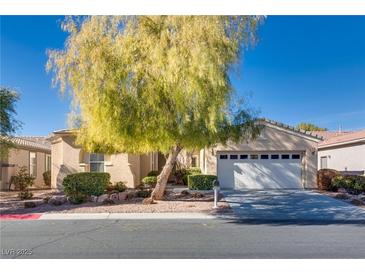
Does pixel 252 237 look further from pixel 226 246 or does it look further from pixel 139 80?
pixel 139 80

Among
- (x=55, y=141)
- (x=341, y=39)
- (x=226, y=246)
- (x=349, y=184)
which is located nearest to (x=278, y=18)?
(x=341, y=39)

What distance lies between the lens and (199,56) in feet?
34.9

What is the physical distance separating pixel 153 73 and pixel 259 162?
37.2ft

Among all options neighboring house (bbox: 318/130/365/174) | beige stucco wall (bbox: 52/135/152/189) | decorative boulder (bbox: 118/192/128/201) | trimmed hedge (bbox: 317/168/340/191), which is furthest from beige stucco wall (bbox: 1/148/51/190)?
neighboring house (bbox: 318/130/365/174)

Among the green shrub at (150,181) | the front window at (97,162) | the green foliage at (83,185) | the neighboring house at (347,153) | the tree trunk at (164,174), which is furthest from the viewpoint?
the neighboring house at (347,153)

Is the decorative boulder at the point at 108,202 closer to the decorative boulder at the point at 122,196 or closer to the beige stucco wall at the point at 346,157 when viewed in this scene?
the decorative boulder at the point at 122,196

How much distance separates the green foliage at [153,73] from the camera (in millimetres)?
10969

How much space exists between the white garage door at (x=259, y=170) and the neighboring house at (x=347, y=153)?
4.39 metres

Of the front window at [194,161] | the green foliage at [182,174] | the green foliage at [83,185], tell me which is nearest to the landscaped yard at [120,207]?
the green foliage at [83,185]

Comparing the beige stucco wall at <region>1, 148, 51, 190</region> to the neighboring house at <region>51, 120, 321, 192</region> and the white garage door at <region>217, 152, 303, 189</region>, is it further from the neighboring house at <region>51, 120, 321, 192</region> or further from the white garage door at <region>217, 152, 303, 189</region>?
the white garage door at <region>217, 152, 303, 189</region>

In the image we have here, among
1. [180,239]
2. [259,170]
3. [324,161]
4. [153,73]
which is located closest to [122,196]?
[153,73]

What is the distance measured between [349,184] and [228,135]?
28.0 ft

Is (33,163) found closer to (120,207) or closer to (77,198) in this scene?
(77,198)

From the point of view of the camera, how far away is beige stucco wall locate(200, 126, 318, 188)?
2056 cm
